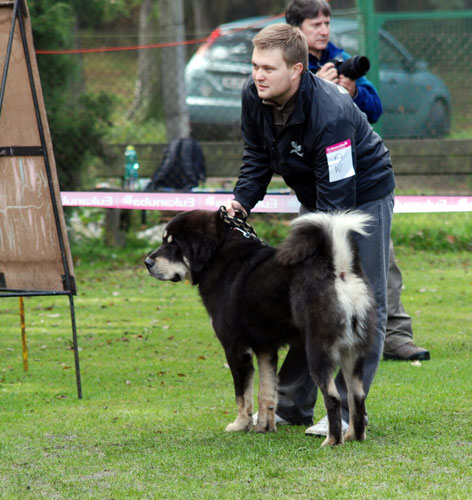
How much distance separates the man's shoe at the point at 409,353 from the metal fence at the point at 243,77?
4717 millimetres

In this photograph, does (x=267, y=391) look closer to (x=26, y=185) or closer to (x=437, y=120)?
(x=26, y=185)

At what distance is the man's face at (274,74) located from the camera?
13.1ft

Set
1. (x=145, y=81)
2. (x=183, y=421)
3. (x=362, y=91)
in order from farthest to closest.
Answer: (x=145, y=81) < (x=362, y=91) < (x=183, y=421)

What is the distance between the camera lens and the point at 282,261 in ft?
13.3

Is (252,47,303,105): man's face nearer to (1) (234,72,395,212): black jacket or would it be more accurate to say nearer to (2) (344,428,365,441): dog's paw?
(1) (234,72,395,212): black jacket

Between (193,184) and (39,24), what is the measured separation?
9.49 feet

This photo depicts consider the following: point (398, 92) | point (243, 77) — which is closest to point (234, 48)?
point (243, 77)

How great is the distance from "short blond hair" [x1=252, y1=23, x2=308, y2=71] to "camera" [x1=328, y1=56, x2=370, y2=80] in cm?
132

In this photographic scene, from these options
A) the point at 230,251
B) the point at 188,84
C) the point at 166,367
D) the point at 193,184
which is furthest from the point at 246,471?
the point at 188,84

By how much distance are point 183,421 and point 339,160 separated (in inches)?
71.5

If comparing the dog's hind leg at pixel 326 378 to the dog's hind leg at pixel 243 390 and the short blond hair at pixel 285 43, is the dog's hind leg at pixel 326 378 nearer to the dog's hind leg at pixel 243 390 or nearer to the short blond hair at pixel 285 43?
the dog's hind leg at pixel 243 390

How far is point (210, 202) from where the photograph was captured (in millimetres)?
7762

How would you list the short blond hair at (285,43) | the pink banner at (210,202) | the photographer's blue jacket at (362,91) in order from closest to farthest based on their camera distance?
the short blond hair at (285,43) → the photographer's blue jacket at (362,91) → the pink banner at (210,202)

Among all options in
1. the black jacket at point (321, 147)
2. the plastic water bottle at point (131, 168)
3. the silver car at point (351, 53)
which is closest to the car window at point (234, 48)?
the silver car at point (351, 53)
